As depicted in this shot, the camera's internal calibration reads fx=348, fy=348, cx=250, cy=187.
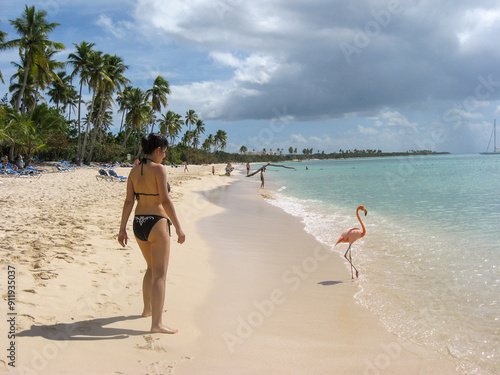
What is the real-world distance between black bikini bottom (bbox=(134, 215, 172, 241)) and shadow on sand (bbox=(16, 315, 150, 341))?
0.89m

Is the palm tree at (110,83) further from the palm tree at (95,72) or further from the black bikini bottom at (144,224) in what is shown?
the black bikini bottom at (144,224)

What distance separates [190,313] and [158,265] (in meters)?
0.95

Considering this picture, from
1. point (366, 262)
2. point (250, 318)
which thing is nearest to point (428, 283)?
point (366, 262)

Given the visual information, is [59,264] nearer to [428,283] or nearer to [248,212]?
[428,283]

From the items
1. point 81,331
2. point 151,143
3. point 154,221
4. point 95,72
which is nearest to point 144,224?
Answer: point 154,221

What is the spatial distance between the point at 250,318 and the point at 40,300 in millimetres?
2191

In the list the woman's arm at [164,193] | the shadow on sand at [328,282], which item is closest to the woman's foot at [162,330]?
the woman's arm at [164,193]

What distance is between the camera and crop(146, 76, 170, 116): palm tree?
5212 cm

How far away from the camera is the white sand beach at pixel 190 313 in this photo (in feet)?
9.49

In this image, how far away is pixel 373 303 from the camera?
462 centimetres

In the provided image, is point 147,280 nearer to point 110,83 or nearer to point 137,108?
point 110,83

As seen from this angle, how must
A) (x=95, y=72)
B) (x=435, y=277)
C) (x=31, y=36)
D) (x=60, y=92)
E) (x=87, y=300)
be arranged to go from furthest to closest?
(x=60, y=92), (x=95, y=72), (x=31, y=36), (x=435, y=277), (x=87, y=300)

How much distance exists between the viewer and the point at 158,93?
172 ft

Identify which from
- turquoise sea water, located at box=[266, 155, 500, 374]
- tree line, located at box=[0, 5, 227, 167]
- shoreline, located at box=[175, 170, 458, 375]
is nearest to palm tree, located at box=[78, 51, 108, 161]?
tree line, located at box=[0, 5, 227, 167]
